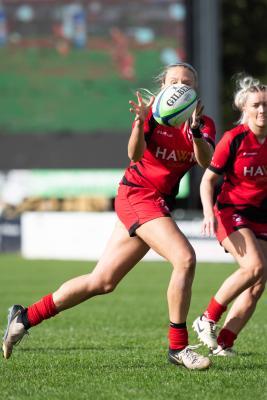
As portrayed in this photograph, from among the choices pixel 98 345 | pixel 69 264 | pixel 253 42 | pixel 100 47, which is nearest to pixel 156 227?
pixel 98 345

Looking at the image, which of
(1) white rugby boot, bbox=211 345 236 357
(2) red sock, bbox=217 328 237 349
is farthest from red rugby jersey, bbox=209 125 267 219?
(1) white rugby boot, bbox=211 345 236 357

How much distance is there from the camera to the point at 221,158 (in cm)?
776

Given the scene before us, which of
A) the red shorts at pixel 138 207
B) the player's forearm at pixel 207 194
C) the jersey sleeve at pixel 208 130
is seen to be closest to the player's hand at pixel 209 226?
the player's forearm at pixel 207 194

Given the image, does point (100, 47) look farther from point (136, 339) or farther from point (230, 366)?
point (230, 366)

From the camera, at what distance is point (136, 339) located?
9.18 m

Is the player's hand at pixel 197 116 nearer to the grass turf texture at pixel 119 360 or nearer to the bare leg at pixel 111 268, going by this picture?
the bare leg at pixel 111 268

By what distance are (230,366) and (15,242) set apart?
15.9m

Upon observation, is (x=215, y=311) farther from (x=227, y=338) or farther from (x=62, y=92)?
(x=62, y=92)

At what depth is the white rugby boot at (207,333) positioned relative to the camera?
26.1 ft

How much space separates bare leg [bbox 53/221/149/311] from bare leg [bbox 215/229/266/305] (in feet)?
2.48

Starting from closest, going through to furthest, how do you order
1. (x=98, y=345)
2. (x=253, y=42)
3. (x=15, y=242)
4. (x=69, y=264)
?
(x=98, y=345)
(x=69, y=264)
(x=15, y=242)
(x=253, y=42)

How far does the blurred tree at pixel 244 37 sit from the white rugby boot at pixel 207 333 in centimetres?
3465

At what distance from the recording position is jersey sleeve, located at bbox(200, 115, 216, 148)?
23.8 ft

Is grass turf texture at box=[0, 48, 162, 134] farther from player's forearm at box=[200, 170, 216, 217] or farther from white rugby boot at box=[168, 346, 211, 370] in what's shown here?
white rugby boot at box=[168, 346, 211, 370]
